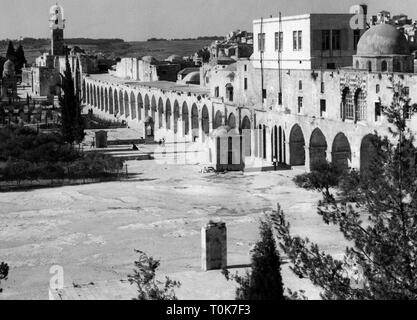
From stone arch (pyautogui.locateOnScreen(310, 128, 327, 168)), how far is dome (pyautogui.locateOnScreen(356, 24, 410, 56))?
3574 millimetres

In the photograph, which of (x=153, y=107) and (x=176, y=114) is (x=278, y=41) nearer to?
(x=176, y=114)

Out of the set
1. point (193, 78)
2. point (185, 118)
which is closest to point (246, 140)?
point (185, 118)

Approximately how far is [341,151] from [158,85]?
2592 cm

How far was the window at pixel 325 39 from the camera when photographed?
111 ft

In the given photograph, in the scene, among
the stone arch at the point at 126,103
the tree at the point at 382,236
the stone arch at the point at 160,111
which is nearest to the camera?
the tree at the point at 382,236

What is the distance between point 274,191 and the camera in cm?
2764

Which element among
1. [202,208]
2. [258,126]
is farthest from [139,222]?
[258,126]

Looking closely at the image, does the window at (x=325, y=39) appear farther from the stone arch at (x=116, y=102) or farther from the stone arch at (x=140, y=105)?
the stone arch at (x=116, y=102)

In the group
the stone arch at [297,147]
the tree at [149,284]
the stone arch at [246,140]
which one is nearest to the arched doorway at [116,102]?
the stone arch at [246,140]

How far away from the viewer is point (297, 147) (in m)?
33.2

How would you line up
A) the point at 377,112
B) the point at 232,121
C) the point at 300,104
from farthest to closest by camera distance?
the point at 232,121 → the point at 300,104 → the point at 377,112

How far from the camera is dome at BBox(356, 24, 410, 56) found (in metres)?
30.3

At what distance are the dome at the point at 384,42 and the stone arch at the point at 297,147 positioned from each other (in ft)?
14.1

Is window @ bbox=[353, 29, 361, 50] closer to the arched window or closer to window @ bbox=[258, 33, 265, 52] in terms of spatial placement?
window @ bbox=[258, 33, 265, 52]
